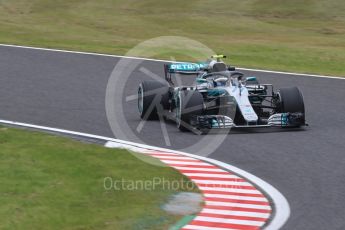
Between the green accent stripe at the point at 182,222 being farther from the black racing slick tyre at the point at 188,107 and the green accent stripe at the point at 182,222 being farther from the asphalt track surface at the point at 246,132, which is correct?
the black racing slick tyre at the point at 188,107

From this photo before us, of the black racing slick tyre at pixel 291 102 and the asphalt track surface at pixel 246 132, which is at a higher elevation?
the black racing slick tyre at pixel 291 102

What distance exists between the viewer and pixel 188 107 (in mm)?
14984

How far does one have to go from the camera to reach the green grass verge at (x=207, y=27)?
27.2 metres

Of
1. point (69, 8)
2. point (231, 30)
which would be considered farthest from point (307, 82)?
point (69, 8)

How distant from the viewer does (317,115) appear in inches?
667

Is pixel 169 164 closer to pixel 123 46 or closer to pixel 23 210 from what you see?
pixel 23 210

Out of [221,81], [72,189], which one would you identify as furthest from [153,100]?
[72,189]

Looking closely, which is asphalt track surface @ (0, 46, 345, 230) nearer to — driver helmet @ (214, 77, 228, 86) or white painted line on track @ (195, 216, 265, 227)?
white painted line on track @ (195, 216, 265, 227)

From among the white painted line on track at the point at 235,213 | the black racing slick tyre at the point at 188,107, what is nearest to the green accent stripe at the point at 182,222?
the white painted line on track at the point at 235,213

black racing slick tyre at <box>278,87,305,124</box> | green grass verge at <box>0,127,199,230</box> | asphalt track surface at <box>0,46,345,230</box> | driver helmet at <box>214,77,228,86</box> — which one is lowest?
asphalt track surface at <box>0,46,345,230</box>

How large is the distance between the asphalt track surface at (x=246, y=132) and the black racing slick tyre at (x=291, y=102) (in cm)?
42

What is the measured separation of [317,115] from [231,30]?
63.1ft

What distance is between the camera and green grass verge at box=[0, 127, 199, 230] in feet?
29.7

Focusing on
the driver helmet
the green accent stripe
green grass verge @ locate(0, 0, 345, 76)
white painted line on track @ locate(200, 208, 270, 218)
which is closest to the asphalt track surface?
white painted line on track @ locate(200, 208, 270, 218)
